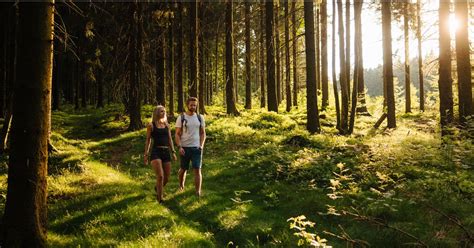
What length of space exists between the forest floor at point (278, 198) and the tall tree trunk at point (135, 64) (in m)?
5.62

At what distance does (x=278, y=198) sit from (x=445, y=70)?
354 inches

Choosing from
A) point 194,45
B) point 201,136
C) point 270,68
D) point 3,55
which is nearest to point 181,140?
point 201,136

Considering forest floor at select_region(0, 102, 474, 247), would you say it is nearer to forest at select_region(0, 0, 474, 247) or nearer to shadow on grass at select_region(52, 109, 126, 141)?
forest at select_region(0, 0, 474, 247)

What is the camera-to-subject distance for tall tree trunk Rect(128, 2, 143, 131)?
69.3 feet

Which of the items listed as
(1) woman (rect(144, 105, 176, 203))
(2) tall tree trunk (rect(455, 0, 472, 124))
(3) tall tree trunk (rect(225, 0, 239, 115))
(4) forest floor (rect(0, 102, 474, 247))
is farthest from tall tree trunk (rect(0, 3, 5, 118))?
(2) tall tree trunk (rect(455, 0, 472, 124))

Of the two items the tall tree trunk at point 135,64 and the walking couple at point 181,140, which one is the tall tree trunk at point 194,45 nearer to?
the tall tree trunk at point 135,64

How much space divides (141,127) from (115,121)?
4.23 m

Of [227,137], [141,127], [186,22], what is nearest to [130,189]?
[227,137]

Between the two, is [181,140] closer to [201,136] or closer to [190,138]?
[190,138]

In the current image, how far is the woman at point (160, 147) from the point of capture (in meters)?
9.33

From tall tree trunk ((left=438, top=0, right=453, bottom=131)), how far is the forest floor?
5.44ft

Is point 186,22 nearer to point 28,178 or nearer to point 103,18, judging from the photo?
point 103,18

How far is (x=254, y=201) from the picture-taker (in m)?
9.57

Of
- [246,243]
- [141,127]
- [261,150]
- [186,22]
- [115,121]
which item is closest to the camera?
Answer: [246,243]
